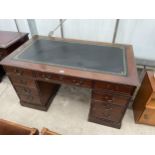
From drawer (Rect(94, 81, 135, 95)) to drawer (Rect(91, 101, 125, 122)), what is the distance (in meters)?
0.20

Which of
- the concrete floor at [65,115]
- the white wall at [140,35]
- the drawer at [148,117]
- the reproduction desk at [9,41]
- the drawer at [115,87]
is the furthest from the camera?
the white wall at [140,35]

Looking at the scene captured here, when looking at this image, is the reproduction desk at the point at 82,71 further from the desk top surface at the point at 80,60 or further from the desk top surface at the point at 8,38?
the desk top surface at the point at 8,38

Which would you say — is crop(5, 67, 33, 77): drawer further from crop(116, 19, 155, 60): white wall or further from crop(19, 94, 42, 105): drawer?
crop(116, 19, 155, 60): white wall

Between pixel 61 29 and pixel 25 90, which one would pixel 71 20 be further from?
pixel 25 90

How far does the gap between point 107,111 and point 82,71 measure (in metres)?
0.48

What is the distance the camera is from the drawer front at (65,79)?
1.10m

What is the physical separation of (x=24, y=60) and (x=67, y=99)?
76cm

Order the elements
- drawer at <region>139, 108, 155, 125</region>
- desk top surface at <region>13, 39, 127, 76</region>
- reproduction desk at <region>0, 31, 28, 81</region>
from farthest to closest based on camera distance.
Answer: reproduction desk at <region>0, 31, 28, 81</region>, drawer at <region>139, 108, 155, 125</region>, desk top surface at <region>13, 39, 127, 76</region>

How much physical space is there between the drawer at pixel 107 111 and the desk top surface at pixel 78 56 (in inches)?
13.0

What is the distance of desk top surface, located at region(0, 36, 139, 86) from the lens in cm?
105

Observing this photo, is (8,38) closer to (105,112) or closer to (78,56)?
(78,56)

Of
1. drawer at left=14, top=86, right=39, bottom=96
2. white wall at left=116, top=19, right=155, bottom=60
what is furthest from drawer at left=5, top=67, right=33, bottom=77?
white wall at left=116, top=19, right=155, bottom=60

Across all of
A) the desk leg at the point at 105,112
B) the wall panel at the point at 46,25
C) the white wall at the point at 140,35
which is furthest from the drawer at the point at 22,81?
the white wall at the point at 140,35

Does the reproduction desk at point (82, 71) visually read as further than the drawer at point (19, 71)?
No
